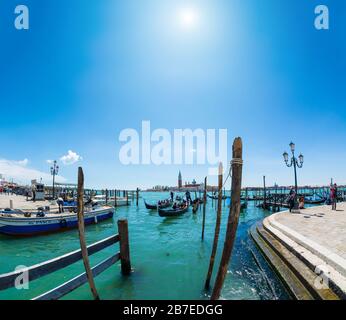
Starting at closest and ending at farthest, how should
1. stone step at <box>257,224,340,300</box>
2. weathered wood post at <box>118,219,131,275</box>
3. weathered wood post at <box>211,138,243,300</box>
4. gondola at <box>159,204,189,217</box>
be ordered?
weathered wood post at <box>211,138,243,300</box> → stone step at <box>257,224,340,300</box> → weathered wood post at <box>118,219,131,275</box> → gondola at <box>159,204,189,217</box>

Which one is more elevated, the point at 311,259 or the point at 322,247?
the point at 322,247

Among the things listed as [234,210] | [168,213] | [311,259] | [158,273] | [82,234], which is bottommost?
[168,213]

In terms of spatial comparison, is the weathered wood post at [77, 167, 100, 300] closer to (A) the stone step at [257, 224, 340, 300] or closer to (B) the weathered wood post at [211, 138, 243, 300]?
(B) the weathered wood post at [211, 138, 243, 300]

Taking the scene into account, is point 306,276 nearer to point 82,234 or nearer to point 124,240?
point 124,240

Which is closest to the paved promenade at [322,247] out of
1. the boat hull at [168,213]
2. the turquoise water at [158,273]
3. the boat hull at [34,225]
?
the turquoise water at [158,273]

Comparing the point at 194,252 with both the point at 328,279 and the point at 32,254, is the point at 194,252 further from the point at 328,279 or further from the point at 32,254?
the point at 32,254

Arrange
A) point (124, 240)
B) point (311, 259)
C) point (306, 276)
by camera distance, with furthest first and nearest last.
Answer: point (124, 240)
point (311, 259)
point (306, 276)

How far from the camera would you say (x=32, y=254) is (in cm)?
992

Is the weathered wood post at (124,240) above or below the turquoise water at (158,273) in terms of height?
above

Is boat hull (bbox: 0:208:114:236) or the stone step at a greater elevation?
the stone step

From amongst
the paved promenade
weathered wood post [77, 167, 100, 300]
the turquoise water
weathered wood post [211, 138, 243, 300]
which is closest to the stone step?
the paved promenade

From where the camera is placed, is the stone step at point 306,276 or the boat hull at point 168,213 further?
the boat hull at point 168,213

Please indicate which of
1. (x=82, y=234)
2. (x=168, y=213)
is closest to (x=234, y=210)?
(x=82, y=234)

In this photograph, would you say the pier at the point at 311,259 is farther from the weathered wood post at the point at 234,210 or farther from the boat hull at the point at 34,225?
the boat hull at the point at 34,225
